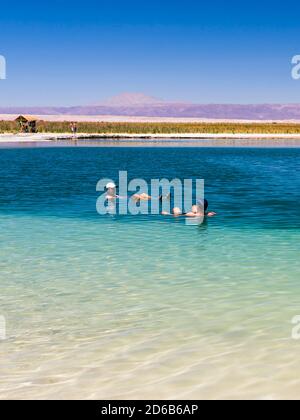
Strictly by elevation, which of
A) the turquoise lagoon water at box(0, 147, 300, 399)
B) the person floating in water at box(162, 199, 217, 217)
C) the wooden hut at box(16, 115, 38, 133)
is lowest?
the turquoise lagoon water at box(0, 147, 300, 399)

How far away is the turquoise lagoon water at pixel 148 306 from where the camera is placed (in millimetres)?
7449

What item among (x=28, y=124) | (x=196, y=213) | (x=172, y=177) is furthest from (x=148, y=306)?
(x=28, y=124)

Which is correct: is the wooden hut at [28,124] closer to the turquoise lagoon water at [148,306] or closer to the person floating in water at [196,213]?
the person floating in water at [196,213]

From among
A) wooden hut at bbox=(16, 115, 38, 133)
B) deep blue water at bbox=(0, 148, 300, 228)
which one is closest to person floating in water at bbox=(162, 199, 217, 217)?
deep blue water at bbox=(0, 148, 300, 228)

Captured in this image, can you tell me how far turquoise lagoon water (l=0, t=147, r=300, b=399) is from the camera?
7449mm

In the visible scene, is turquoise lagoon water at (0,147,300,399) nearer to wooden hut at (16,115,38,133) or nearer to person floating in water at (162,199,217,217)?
person floating in water at (162,199,217,217)

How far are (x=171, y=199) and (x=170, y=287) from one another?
1468cm

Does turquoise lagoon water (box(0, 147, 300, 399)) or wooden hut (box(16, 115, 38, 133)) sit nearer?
turquoise lagoon water (box(0, 147, 300, 399))

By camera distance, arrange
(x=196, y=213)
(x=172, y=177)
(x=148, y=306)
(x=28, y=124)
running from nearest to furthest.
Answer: (x=148, y=306) < (x=196, y=213) < (x=172, y=177) < (x=28, y=124)

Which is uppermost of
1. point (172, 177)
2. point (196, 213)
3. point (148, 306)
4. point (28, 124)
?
point (28, 124)

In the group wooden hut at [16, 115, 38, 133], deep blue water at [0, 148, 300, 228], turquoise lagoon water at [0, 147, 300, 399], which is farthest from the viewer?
→ wooden hut at [16, 115, 38, 133]

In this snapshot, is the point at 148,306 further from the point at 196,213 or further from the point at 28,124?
the point at 28,124

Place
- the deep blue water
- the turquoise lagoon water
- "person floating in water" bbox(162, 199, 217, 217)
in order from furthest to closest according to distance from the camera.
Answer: the deep blue water, "person floating in water" bbox(162, 199, 217, 217), the turquoise lagoon water

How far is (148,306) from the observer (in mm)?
10344
